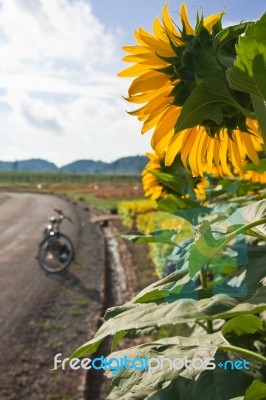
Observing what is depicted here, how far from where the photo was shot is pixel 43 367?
16.2ft

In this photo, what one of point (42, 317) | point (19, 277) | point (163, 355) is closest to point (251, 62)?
point (163, 355)

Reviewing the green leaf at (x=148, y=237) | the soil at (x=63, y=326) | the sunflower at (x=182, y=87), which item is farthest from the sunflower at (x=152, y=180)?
the soil at (x=63, y=326)

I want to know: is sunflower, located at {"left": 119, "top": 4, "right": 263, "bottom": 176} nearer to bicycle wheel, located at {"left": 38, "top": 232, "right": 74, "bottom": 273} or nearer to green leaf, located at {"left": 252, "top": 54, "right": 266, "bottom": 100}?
green leaf, located at {"left": 252, "top": 54, "right": 266, "bottom": 100}

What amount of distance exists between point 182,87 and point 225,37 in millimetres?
143

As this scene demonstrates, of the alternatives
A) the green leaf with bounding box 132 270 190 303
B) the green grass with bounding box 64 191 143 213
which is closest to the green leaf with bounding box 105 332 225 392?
the green leaf with bounding box 132 270 190 303

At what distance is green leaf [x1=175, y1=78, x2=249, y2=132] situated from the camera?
836 mm

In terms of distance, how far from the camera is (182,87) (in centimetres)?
97

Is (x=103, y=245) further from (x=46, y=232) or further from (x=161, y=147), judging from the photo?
(x=161, y=147)

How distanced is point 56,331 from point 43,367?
3.42 feet

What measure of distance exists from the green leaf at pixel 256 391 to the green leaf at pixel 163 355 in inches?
3.6

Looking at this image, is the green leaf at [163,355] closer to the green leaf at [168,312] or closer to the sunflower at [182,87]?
Result: the green leaf at [168,312]

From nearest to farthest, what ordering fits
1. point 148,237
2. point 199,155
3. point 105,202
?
1. point 199,155
2. point 148,237
3. point 105,202

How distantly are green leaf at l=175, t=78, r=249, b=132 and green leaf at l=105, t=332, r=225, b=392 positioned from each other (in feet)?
1.44

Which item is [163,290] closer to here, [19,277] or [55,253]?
[19,277]
